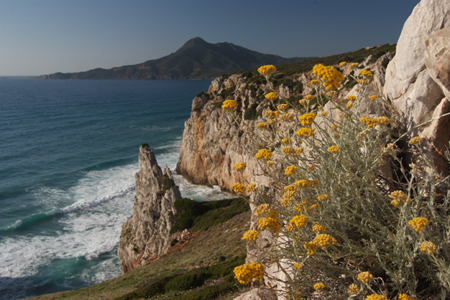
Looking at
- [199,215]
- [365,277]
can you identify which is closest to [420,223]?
[365,277]

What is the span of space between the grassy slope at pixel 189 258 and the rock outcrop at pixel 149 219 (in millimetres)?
3818

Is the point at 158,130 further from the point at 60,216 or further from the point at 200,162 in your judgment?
the point at 60,216

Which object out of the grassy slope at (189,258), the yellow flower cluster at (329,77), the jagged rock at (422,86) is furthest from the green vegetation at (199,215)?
the yellow flower cluster at (329,77)

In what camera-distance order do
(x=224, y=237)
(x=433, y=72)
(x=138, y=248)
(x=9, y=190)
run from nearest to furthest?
(x=433, y=72)
(x=224, y=237)
(x=138, y=248)
(x=9, y=190)

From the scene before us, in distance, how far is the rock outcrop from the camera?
24.0m

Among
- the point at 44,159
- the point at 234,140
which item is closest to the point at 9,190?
the point at 44,159

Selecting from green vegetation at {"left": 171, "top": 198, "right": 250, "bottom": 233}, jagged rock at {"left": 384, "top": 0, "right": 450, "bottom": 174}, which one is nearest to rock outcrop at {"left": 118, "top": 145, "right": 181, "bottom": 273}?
green vegetation at {"left": 171, "top": 198, "right": 250, "bottom": 233}

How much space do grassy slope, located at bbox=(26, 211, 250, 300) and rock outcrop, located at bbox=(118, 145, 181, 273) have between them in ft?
12.5

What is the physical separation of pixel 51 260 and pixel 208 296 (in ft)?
76.9


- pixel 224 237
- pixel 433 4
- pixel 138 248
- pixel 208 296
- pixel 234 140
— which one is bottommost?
pixel 138 248

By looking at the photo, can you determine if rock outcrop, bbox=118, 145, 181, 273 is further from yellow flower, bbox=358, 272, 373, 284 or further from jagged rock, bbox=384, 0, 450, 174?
yellow flower, bbox=358, 272, 373, 284

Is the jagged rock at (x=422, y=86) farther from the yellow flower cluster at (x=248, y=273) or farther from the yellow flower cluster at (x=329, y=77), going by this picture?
the yellow flower cluster at (x=248, y=273)

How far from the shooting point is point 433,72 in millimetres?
4133

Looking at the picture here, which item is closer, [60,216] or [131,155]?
[60,216]
